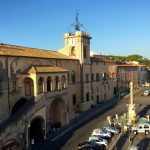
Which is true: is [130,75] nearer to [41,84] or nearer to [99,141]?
[41,84]

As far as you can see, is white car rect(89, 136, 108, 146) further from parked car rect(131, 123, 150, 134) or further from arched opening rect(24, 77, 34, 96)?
arched opening rect(24, 77, 34, 96)

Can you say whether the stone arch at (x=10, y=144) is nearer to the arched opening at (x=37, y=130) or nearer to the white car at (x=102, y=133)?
the arched opening at (x=37, y=130)

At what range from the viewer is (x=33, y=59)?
43.9 metres

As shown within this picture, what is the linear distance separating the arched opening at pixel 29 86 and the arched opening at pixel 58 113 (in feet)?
24.2

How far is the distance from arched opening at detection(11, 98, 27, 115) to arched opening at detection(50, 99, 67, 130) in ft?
26.2

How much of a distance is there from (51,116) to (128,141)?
15.7m

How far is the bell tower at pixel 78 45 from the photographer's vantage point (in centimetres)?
6081

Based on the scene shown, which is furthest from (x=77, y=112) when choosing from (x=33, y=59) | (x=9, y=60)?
(x=9, y=60)

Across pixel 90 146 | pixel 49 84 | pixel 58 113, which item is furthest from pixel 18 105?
pixel 90 146

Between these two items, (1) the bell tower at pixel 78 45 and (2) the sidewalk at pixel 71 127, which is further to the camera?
(1) the bell tower at pixel 78 45

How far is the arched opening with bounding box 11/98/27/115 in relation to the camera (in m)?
39.0

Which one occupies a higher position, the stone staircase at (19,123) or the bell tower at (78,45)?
the bell tower at (78,45)

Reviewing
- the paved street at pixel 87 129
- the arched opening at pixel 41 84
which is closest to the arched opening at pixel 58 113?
the paved street at pixel 87 129

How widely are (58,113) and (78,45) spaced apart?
19426 mm
